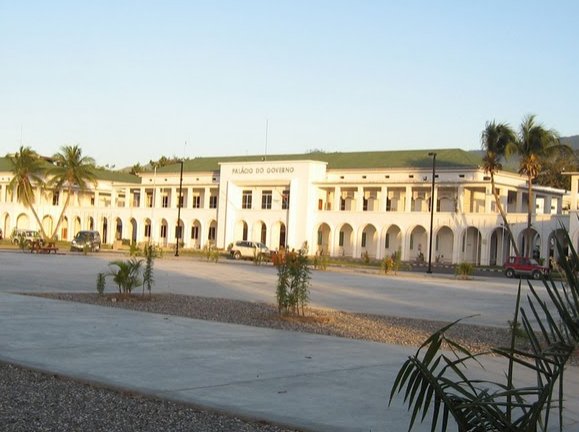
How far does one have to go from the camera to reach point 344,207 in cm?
7962

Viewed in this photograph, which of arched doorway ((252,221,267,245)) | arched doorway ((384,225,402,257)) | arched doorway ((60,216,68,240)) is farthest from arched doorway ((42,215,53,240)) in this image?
arched doorway ((384,225,402,257))

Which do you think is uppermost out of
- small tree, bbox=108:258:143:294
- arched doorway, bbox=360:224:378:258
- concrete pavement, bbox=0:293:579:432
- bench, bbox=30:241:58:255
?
arched doorway, bbox=360:224:378:258

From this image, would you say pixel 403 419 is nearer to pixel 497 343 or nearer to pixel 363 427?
pixel 363 427

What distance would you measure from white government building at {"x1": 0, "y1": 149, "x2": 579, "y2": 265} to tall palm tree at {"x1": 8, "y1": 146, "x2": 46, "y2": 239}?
7.07 m

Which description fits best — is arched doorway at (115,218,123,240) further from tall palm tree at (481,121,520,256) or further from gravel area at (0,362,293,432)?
gravel area at (0,362,293,432)

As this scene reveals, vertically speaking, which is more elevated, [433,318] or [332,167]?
[332,167]

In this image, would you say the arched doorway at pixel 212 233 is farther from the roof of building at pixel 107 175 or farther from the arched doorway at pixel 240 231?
the roof of building at pixel 107 175

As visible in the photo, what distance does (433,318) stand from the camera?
2022 centimetres

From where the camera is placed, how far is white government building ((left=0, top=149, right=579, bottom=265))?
6794 cm

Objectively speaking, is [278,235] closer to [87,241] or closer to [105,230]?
[87,241]

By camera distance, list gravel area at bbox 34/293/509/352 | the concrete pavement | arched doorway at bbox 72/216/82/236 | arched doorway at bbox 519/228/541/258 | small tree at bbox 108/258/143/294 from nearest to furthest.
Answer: the concrete pavement < gravel area at bbox 34/293/509/352 < small tree at bbox 108/258/143/294 < arched doorway at bbox 519/228/541/258 < arched doorway at bbox 72/216/82/236

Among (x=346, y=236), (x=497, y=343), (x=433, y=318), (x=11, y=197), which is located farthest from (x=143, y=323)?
(x=11, y=197)

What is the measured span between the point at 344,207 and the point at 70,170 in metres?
29.7

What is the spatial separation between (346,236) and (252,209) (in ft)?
31.3
